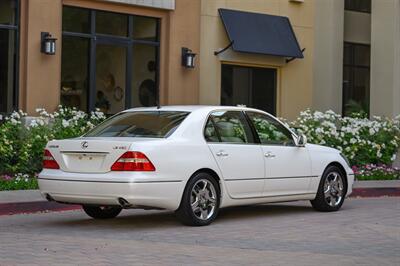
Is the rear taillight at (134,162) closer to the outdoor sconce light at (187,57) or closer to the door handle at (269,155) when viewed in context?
the door handle at (269,155)

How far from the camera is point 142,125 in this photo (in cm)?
1048

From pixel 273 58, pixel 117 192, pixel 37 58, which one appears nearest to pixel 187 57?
pixel 273 58

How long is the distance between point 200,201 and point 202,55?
9753 millimetres

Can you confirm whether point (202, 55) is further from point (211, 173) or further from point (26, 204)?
point (211, 173)

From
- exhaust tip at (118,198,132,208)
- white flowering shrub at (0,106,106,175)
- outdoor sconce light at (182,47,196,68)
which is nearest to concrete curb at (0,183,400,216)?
white flowering shrub at (0,106,106,175)

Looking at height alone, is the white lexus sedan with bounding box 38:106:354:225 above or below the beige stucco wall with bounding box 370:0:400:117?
below

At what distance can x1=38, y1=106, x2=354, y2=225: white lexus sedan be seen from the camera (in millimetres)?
Result: 9602

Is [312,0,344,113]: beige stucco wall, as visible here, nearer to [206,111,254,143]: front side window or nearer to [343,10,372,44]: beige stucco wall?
[343,10,372,44]: beige stucco wall

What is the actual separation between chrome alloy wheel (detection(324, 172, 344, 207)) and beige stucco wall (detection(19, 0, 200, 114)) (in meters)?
6.96

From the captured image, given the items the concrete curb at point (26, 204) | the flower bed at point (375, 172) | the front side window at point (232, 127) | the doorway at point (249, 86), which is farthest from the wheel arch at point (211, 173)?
the doorway at point (249, 86)

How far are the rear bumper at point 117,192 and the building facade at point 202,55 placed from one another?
695 cm

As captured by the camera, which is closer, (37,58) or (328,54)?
(37,58)

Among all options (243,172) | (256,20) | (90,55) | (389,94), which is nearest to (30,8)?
(90,55)

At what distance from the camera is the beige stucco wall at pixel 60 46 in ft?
54.2
